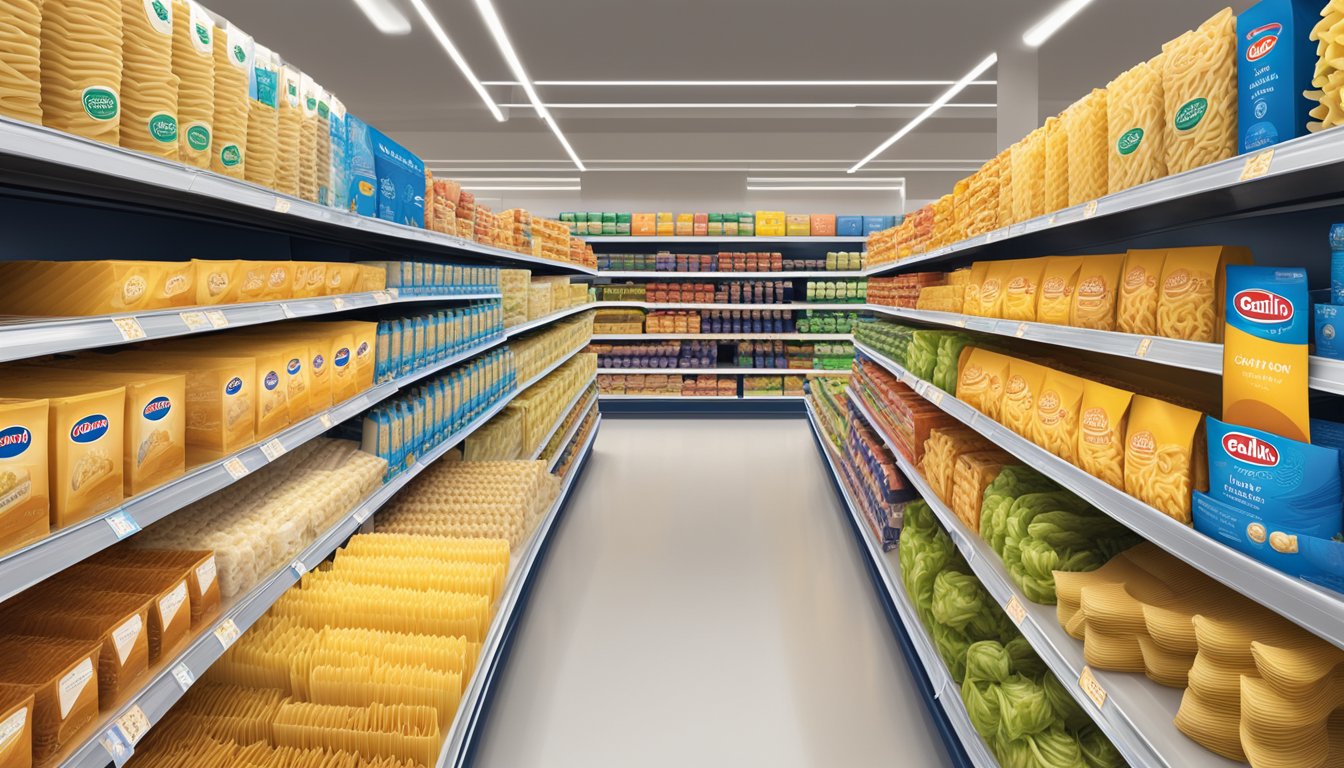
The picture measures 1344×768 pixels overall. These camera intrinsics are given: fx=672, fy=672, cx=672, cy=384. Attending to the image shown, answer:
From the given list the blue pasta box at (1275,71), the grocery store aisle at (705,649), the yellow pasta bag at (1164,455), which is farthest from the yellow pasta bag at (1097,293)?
the grocery store aisle at (705,649)

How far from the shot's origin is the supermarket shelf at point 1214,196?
38.9 inches

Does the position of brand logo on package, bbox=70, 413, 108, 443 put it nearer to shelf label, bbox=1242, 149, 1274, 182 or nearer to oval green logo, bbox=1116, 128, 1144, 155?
shelf label, bbox=1242, 149, 1274, 182

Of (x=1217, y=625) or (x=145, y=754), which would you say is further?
(x=145, y=754)

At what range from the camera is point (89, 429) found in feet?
3.85

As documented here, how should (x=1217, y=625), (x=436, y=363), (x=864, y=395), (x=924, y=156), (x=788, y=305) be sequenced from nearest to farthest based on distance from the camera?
(x=1217, y=625)
(x=436, y=363)
(x=864, y=395)
(x=788, y=305)
(x=924, y=156)

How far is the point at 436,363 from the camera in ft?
9.86

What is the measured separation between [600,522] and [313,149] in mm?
3283

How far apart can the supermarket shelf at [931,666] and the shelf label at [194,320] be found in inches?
89.5

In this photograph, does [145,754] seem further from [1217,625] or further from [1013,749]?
[1217,625]

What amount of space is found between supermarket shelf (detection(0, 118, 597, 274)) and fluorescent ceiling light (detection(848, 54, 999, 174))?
5.08 m

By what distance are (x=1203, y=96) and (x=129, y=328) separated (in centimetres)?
207

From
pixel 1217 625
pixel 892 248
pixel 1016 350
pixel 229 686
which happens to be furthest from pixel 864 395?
pixel 229 686

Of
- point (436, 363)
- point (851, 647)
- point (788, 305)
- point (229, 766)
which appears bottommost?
point (851, 647)

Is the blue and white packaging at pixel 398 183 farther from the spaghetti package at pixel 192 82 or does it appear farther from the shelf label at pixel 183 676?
the shelf label at pixel 183 676
